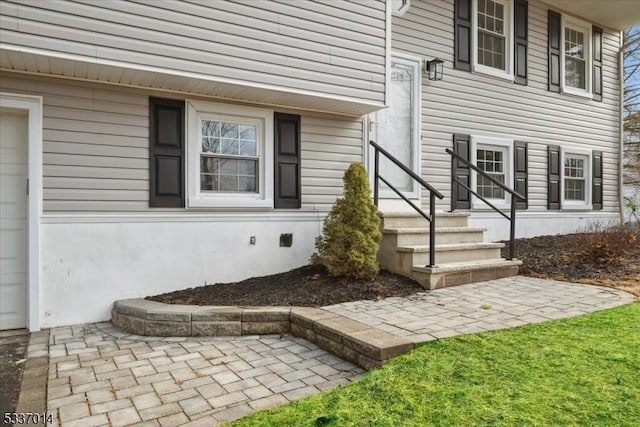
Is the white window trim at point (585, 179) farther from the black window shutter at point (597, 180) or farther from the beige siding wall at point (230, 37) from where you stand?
the beige siding wall at point (230, 37)

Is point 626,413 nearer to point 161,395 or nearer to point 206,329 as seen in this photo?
point 161,395

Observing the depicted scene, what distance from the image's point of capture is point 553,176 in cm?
838

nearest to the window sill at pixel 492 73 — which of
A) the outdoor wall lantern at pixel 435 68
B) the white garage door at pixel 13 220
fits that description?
the outdoor wall lantern at pixel 435 68

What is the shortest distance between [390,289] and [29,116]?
4.02 meters

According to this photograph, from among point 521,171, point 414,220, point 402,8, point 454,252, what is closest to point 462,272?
point 454,252

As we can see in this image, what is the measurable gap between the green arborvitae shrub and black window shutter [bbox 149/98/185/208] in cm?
176

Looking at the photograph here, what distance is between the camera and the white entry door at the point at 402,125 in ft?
21.5

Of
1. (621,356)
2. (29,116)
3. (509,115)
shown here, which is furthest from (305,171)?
(509,115)

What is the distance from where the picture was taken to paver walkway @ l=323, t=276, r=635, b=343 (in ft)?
11.0

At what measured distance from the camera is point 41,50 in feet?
11.9

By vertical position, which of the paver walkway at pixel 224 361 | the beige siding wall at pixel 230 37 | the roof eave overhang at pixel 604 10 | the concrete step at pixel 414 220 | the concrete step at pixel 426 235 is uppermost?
the roof eave overhang at pixel 604 10

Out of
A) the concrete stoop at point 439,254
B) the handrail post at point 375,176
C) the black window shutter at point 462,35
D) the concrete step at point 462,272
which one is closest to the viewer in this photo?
the concrete step at point 462,272

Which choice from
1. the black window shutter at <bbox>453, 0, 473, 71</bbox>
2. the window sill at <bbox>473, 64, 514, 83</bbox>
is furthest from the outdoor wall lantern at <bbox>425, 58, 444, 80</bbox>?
the window sill at <bbox>473, 64, 514, 83</bbox>

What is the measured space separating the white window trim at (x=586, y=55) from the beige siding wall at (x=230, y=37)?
Result: 5.01 meters
